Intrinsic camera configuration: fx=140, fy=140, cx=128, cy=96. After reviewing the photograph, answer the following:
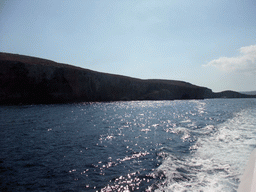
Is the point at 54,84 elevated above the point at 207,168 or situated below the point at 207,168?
above

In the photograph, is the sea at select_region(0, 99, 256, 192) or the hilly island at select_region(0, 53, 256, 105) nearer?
the sea at select_region(0, 99, 256, 192)

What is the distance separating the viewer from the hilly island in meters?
53.7

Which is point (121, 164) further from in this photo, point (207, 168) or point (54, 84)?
point (54, 84)

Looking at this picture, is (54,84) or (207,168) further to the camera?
(54,84)

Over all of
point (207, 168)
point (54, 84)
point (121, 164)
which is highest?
point (54, 84)

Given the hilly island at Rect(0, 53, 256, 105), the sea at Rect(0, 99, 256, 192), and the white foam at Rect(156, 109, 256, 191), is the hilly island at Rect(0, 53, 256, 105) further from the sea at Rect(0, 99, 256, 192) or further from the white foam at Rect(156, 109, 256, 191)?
the white foam at Rect(156, 109, 256, 191)

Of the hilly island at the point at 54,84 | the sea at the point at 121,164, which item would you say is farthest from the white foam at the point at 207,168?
the hilly island at the point at 54,84

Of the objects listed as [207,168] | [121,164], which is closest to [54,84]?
[121,164]

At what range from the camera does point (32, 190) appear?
655cm

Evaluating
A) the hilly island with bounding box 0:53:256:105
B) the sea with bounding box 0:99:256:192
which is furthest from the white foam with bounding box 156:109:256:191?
the hilly island with bounding box 0:53:256:105

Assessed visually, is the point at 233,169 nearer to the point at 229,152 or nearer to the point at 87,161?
the point at 229,152

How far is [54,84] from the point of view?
2472 inches

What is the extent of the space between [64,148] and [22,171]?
3.86 meters

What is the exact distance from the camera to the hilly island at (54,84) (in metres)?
53.7
